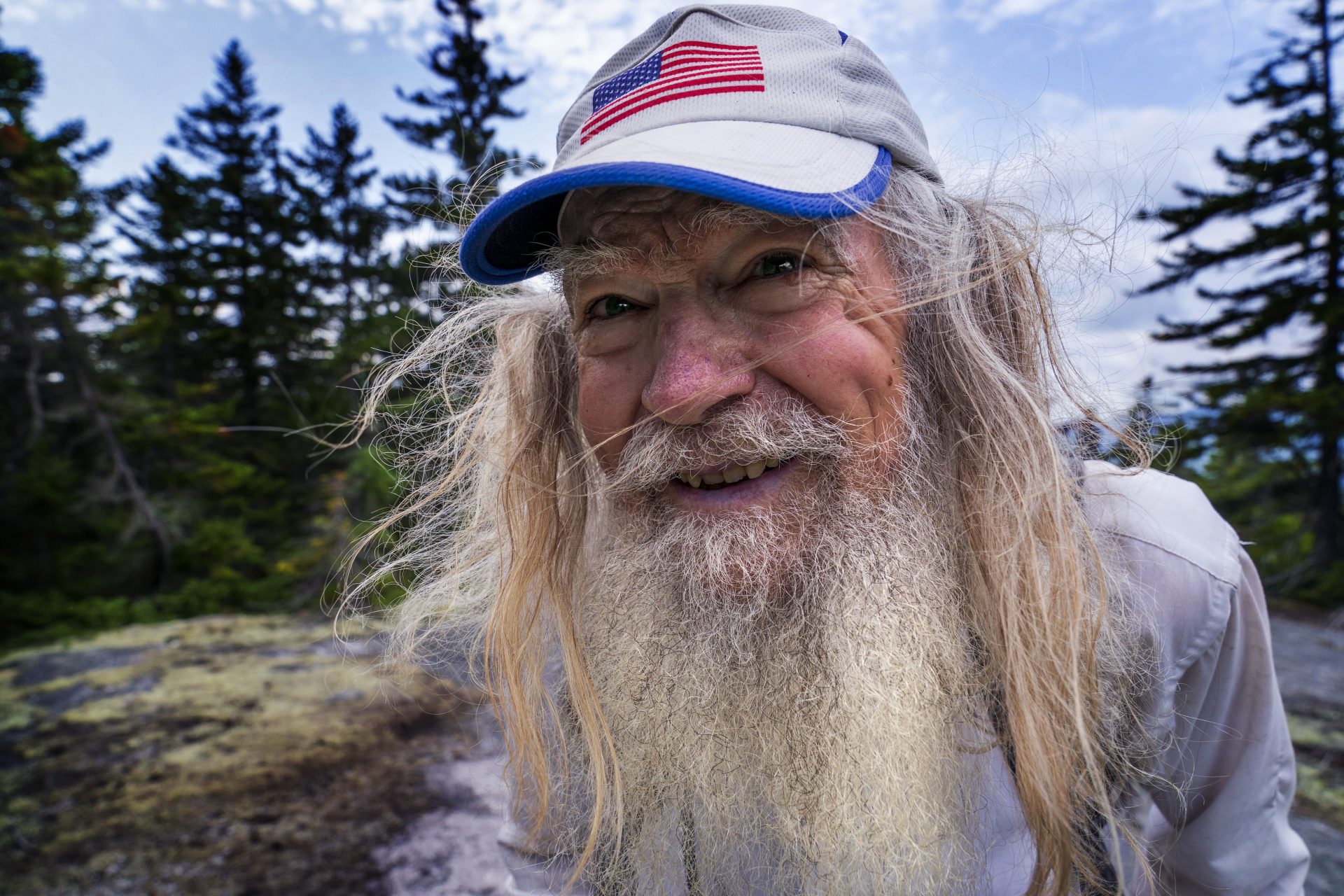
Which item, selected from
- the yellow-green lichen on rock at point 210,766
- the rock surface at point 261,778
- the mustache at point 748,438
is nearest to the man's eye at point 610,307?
the mustache at point 748,438

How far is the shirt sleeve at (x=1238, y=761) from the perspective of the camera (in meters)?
1.28

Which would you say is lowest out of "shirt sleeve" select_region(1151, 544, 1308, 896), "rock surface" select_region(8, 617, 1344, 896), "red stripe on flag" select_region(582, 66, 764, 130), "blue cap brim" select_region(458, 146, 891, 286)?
"rock surface" select_region(8, 617, 1344, 896)

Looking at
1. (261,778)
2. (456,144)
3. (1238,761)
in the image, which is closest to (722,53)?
(1238,761)

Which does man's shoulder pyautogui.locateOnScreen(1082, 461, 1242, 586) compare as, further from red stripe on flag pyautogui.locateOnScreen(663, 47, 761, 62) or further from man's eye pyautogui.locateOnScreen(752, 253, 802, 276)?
red stripe on flag pyautogui.locateOnScreen(663, 47, 761, 62)

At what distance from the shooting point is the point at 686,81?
3.98ft

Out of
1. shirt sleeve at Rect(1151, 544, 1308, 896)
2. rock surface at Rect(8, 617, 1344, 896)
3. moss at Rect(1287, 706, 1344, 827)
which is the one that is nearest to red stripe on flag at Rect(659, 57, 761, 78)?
shirt sleeve at Rect(1151, 544, 1308, 896)

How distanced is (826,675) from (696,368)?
1.99ft

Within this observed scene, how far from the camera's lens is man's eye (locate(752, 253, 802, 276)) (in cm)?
117

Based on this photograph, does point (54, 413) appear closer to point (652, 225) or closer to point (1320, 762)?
point (652, 225)

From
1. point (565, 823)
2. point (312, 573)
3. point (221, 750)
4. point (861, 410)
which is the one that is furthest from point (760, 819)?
point (312, 573)

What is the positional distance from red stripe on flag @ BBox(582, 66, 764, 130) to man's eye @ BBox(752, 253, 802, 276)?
1.10 feet

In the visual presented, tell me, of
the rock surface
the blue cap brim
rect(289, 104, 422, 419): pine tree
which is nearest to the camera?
the blue cap brim

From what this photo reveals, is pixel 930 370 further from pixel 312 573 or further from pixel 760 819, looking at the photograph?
pixel 312 573

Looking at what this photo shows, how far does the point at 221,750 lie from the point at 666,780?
247 cm
